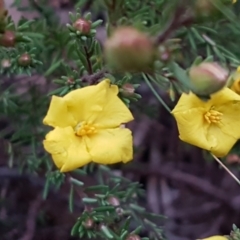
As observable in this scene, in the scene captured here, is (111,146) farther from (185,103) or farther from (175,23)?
(175,23)

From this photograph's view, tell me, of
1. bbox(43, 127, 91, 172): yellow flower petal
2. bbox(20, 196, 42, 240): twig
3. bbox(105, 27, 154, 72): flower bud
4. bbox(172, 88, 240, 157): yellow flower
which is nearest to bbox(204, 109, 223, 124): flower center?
bbox(172, 88, 240, 157): yellow flower

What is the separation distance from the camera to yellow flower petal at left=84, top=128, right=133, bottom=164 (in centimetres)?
143

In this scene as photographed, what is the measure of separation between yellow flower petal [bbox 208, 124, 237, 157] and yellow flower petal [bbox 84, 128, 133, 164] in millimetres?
216

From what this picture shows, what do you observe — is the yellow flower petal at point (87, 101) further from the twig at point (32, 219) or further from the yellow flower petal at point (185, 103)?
the twig at point (32, 219)

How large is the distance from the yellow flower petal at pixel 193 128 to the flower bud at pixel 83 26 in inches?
11.4

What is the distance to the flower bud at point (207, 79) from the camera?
1.01 meters

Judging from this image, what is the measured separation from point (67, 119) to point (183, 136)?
286 millimetres

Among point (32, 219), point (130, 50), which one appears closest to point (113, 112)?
point (130, 50)

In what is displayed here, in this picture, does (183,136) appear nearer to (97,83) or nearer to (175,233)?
(97,83)

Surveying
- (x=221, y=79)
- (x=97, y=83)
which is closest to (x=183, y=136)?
(x=97, y=83)

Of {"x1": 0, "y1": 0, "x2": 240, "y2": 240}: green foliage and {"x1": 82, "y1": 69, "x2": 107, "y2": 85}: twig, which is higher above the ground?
{"x1": 82, "y1": 69, "x2": 107, "y2": 85}: twig

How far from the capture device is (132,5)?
1.85 meters

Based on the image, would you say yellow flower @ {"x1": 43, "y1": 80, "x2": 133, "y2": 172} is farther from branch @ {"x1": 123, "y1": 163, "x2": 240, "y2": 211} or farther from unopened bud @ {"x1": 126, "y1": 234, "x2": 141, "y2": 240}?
branch @ {"x1": 123, "y1": 163, "x2": 240, "y2": 211}

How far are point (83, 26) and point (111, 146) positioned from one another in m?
0.30
